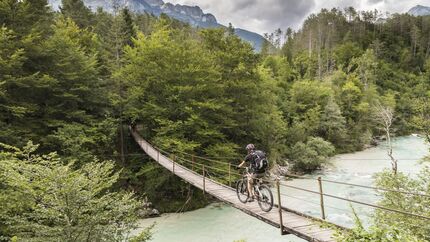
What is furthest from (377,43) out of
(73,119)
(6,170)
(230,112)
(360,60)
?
(6,170)

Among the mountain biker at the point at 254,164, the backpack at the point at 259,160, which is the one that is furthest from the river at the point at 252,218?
the backpack at the point at 259,160

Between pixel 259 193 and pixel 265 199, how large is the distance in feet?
0.73

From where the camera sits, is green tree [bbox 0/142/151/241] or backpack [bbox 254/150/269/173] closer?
green tree [bbox 0/142/151/241]

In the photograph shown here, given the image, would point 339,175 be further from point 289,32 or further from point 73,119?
point 289,32

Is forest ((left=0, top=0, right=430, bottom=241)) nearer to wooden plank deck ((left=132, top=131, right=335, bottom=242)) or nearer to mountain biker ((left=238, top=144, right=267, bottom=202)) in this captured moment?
wooden plank deck ((left=132, top=131, right=335, bottom=242))

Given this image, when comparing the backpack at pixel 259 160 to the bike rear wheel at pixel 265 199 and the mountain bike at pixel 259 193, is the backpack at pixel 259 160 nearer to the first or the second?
the mountain bike at pixel 259 193

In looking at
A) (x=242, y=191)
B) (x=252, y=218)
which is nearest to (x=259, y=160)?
(x=242, y=191)

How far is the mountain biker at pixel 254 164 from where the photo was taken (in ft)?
25.5

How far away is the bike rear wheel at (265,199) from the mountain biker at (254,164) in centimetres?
28

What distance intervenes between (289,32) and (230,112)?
2555 inches

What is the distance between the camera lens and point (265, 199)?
7.61 m

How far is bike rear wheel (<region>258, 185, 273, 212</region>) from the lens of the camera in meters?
7.40

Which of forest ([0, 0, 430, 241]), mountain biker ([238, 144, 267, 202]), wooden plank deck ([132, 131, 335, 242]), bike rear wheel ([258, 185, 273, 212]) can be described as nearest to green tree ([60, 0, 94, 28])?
forest ([0, 0, 430, 241])

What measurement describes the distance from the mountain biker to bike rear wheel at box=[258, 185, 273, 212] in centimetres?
28
